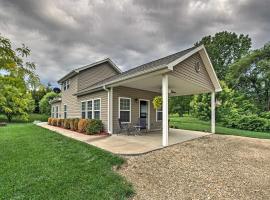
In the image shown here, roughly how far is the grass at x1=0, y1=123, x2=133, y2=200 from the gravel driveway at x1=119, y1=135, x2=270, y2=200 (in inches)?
19.8

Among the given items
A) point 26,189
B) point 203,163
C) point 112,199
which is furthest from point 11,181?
point 203,163

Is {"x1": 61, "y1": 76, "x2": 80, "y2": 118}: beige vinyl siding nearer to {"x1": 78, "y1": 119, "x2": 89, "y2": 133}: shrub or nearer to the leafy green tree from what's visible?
{"x1": 78, "y1": 119, "x2": 89, "y2": 133}: shrub

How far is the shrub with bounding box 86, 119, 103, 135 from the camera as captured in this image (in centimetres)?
947

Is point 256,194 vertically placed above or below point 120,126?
below

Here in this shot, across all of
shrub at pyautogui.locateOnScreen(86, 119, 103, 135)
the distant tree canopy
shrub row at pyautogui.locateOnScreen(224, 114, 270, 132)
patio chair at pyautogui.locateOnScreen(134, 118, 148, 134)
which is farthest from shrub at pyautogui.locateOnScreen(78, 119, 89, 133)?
shrub row at pyautogui.locateOnScreen(224, 114, 270, 132)

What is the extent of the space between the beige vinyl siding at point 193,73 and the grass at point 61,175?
177 inches

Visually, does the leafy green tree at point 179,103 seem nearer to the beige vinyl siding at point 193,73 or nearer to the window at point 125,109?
the beige vinyl siding at point 193,73

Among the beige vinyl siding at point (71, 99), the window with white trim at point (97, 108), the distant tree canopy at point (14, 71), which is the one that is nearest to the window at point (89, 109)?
the window with white trim at point (97, 108)

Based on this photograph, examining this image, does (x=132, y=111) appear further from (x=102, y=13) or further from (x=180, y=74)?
(x=102, y=13)

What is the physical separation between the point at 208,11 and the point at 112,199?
12.3 m

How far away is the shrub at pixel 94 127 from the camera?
9.47 m

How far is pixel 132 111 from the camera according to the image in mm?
10805

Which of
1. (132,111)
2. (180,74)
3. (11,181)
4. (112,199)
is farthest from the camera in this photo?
(132,111)

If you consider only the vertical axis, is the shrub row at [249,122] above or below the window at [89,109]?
below
